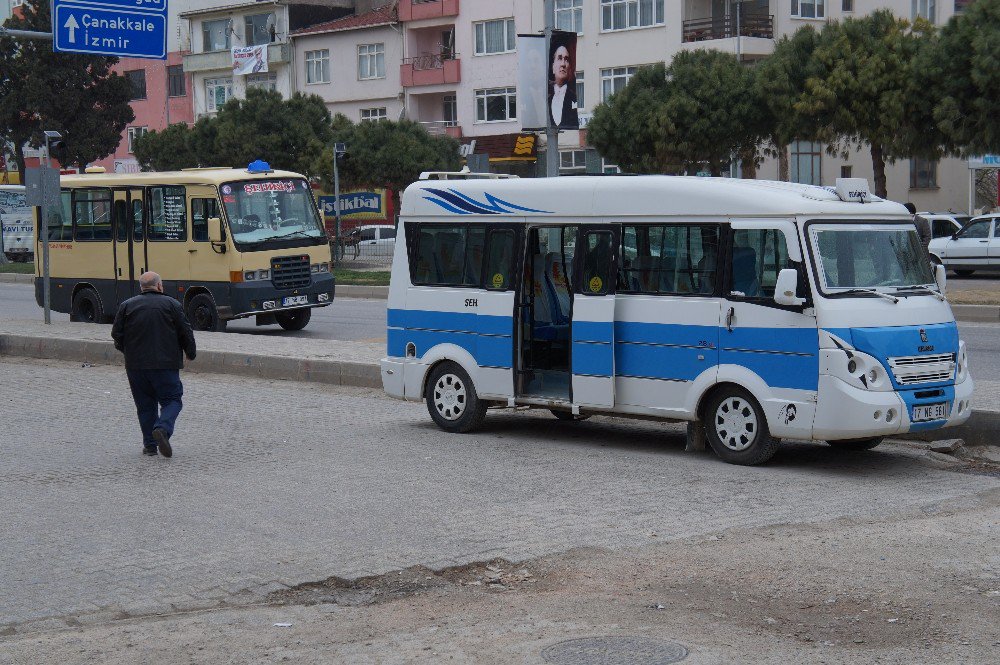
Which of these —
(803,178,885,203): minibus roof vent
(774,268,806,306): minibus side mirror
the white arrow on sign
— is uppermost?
the white arrow on sign

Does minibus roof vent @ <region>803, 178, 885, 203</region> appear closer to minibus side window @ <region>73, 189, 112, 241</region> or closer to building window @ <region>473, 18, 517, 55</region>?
minibus side window @ <region>73, 189, 112, 241</region>

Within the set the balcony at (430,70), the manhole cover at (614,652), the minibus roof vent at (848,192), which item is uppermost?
the balcony at (430,70)

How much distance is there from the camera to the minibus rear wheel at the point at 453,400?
1263 cm

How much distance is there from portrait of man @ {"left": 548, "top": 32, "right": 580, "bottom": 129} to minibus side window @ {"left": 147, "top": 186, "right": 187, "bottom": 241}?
22.2ft

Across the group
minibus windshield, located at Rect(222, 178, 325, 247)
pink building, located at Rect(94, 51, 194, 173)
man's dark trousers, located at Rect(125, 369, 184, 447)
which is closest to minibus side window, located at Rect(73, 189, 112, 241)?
minibus windshield, located at Rect(222, 178, 325, 247)

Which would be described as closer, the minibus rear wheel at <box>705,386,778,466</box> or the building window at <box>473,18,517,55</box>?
the minibus rear wheel at <box>705,386,778,466</box>

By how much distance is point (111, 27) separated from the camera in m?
23.1

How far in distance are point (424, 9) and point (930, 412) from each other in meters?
54.8

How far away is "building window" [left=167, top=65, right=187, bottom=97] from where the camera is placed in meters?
77.8

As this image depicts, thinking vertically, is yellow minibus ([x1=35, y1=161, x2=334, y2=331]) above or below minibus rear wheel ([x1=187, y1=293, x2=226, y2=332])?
above

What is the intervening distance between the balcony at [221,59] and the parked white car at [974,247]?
41.8 meters

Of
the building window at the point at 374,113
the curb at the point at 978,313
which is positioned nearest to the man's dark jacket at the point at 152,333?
the curb at the point at 978,313

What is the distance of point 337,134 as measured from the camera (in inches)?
2035

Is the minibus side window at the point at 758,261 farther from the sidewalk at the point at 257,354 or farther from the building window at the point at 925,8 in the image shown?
the building window at the point at 925,8
